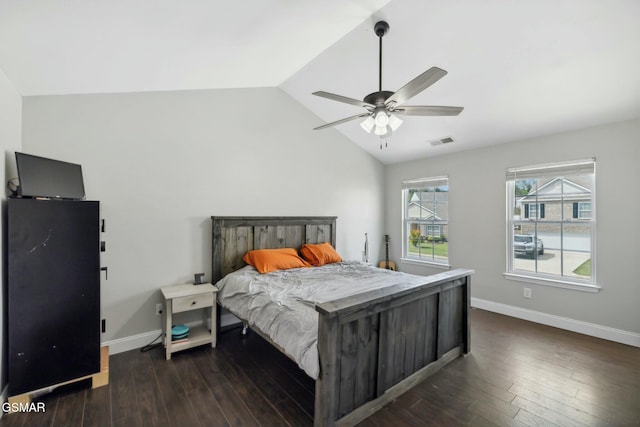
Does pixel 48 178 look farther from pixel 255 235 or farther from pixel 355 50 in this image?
pixel 355 50

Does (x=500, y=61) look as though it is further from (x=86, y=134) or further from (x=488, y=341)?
(x=86, y=134)

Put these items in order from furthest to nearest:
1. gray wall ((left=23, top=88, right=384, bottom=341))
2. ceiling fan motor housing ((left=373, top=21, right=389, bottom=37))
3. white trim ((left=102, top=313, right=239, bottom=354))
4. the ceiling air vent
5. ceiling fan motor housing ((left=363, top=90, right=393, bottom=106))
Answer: the ceiling air vent
white trim ((left=102, top=313, right=239, bottom=354))
gray wall ((left=23, top=88, right=384, bottom=341))
ceiling fan motor housing ((left=373, top=21, right=389, bottom=37))
ceiling fan motor housing ((left=363, top=90, right=393, bottom=106))

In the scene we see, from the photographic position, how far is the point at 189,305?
2754 mm

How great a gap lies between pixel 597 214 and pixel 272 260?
3696 mm

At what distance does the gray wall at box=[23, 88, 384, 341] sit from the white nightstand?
30 cm

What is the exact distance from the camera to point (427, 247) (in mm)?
4887

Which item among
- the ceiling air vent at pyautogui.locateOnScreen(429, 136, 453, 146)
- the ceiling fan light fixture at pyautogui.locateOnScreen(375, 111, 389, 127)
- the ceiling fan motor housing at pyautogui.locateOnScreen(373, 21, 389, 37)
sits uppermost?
the ceiling fan motor housing at pyautogui.locateOnScreen(373, 21, 389, 37)

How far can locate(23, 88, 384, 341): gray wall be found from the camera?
262cm

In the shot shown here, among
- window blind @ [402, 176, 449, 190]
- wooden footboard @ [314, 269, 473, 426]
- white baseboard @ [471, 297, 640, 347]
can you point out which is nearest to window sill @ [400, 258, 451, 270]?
white baseboard @ [471, 297, 640, 347]

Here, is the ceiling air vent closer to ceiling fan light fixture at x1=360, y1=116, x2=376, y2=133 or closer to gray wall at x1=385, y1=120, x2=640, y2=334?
gray wall at x1=385, y1=120, x2=640, y2=334

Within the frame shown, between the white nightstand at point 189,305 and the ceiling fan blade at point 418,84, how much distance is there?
242 centimetres

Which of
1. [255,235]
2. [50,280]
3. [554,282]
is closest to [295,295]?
[255,235]

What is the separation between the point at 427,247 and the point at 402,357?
9.92ft

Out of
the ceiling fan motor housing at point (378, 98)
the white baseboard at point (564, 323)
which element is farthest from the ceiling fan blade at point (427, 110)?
the white baseboard at point (564, 323)
